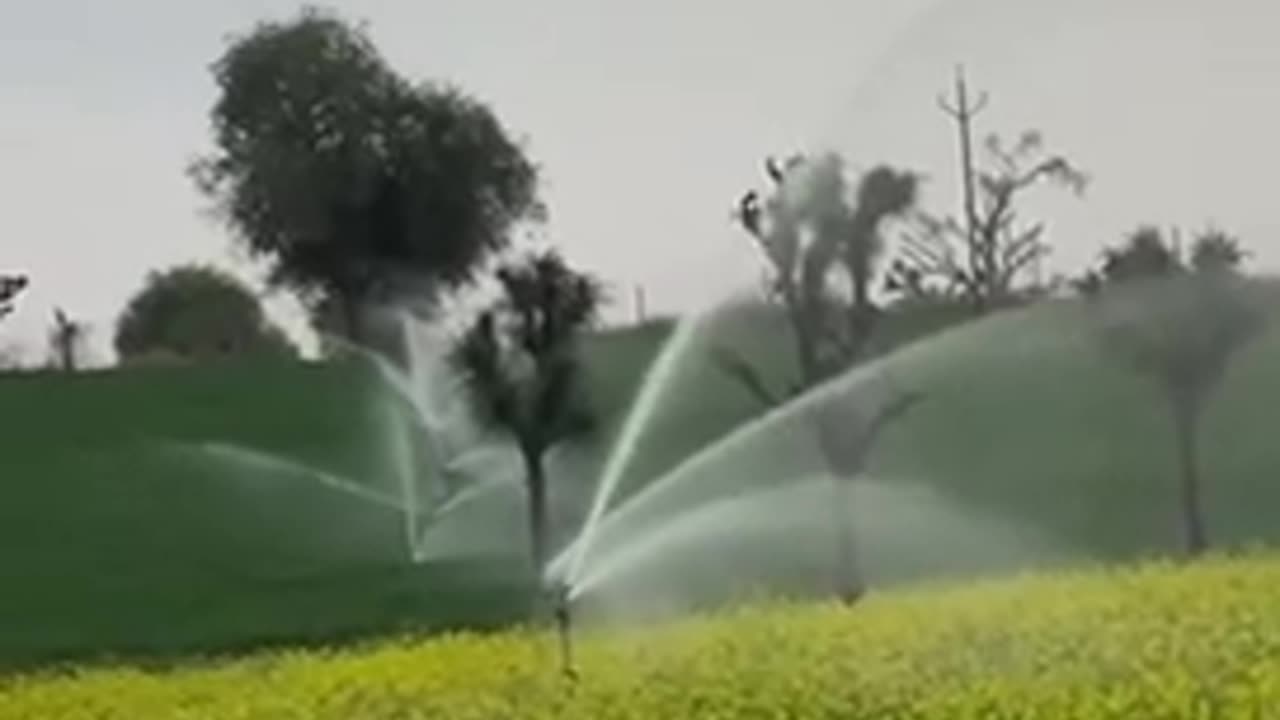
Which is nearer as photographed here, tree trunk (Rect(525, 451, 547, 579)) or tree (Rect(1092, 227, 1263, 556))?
tree trunk (Rect(525, 451, 547, 579))

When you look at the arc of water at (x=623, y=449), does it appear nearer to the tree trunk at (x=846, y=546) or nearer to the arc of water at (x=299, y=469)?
the tree trunk at (x=846, y=546)

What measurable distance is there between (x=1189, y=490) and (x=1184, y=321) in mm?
1287

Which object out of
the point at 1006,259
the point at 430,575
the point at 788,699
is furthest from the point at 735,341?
the point at 788,699

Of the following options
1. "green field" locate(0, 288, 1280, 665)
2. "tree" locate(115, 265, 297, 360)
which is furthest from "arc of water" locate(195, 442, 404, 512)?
"tree" locate(115, 265, 297, 360)

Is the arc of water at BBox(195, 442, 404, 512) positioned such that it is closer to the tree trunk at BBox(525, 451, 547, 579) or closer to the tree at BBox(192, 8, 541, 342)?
the tree trunk at BBox(525, 451, 547, 579)

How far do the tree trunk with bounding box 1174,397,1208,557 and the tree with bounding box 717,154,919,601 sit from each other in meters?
3.69

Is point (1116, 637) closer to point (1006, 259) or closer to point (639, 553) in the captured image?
point (639, 553)

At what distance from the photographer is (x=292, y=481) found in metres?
30.2

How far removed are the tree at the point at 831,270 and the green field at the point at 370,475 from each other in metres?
0.93

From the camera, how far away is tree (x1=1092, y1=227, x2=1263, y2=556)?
76.2 feet

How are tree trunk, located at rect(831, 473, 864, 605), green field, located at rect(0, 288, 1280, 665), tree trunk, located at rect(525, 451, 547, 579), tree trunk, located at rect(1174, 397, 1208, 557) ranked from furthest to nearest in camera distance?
tree trunk, located at rect(1174, 397, 1208, 557) < green field, located at rect(0, 288, 1280, 665) < tree trunk, located at rect(525, 451, 547, 579) < tree trunk, located at rect(831, 473, 864, 605)

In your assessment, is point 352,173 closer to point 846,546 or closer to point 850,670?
point 846,546

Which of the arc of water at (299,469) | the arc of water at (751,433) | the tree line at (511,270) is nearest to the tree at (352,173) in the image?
the tree line at (511,270)

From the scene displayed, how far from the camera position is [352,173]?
4350cm
